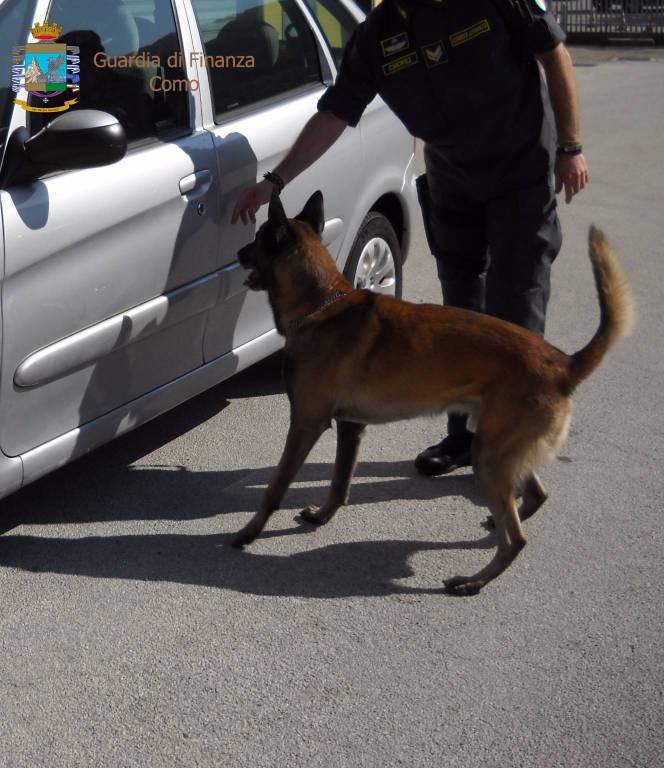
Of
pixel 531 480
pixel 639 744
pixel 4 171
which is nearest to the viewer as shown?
pixel 639 744

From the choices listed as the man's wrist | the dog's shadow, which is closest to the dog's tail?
the dog's shadow

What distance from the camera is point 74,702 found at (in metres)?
2.99

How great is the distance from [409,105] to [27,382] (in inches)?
68.0

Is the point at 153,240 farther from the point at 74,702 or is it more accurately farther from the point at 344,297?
the point at 74,702

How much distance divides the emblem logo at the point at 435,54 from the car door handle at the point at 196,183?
2.97 ft

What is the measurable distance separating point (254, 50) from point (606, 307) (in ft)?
6.63

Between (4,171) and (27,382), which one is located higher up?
(4,171)

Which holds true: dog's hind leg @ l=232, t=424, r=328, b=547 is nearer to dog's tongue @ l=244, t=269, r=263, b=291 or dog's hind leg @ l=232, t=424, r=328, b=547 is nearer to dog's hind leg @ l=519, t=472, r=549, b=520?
dog's tongue @ l=244, t=269, r=263, b=291

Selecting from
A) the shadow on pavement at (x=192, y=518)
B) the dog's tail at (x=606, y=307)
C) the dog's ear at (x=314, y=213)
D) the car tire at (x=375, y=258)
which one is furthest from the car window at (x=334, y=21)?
the dog's tail at (x=606, y=307)

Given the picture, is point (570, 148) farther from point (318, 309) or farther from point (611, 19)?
point (611, 19)

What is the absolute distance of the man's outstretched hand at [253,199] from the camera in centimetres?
402

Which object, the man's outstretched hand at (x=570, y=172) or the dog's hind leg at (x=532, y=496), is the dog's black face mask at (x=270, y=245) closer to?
the man's outstretched hand at (x=570, y=172)

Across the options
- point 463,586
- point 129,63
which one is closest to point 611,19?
point 129,63

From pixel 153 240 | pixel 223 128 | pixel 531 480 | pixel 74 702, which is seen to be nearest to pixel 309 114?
pixel 223 128
